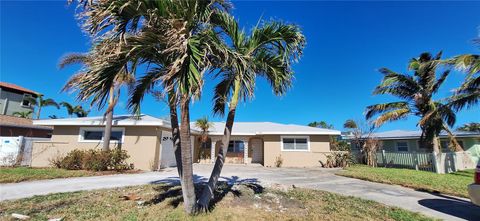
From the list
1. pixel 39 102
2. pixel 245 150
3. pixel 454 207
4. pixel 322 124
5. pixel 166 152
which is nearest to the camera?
pixel 454 207

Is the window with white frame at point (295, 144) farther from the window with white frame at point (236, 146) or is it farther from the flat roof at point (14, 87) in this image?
the flat roof at point (14, 87)

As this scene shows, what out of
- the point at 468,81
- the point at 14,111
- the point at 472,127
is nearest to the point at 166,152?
the point at 468,81

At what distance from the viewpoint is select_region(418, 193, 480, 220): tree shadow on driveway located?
253 inches

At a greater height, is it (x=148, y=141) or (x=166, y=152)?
(x=148, y=141)

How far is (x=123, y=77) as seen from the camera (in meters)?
5.60

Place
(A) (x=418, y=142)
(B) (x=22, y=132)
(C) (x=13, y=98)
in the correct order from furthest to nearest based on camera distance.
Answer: (C) (x=13, y=98) < (A) (x=418, y=142) < (B) (x=22, y=132)

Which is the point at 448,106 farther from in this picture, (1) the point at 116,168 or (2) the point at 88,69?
(1) the point at 116,168

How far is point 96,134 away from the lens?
16.5 m

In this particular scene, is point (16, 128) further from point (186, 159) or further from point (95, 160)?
point (186, 159)

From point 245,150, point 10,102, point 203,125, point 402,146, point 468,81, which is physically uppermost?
point 10,102

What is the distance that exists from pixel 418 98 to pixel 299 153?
9435 mm

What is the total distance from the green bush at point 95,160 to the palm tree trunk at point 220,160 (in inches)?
376

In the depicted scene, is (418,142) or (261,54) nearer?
(261,54)

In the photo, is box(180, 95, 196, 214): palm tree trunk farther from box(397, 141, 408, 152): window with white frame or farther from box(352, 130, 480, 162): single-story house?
box(397, 141, 408, 152): window with white frame
